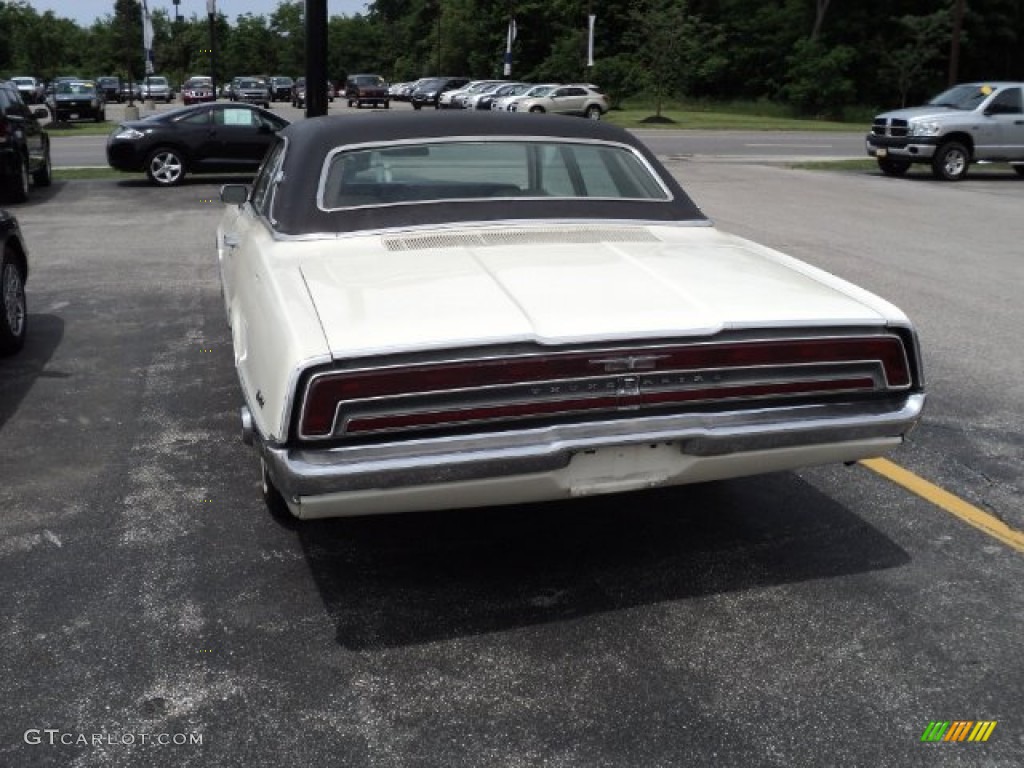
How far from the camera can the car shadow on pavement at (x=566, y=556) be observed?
11.9 feet

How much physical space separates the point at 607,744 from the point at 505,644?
23.7 inches

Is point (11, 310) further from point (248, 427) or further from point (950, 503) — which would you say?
point (950, 503)

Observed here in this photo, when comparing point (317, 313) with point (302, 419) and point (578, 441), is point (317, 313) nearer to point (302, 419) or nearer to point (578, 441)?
point (302, 419)

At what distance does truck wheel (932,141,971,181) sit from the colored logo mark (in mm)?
20135

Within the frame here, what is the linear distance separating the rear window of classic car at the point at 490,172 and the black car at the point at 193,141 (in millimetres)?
13776

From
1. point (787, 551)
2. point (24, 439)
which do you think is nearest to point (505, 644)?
point (787, 551)

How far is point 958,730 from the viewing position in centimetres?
297

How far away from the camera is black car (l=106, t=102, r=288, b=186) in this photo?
58.5 ft

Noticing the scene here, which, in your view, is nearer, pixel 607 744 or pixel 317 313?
pixel 607 744

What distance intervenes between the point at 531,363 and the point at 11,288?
4974mm

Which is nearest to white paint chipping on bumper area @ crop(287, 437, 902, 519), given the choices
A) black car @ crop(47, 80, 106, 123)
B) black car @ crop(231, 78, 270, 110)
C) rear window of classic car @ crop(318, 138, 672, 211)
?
rear window of classic car @ crop(318, 138, 672, 211)

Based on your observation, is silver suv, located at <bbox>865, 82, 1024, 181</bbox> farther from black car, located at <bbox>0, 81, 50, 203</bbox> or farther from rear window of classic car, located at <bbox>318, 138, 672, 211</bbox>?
rear window of classic car, located at <bbox>318, 138, 672, 211</bbox>

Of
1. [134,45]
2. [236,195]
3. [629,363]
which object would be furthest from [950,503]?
[134,45]

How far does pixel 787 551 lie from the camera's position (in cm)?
412
